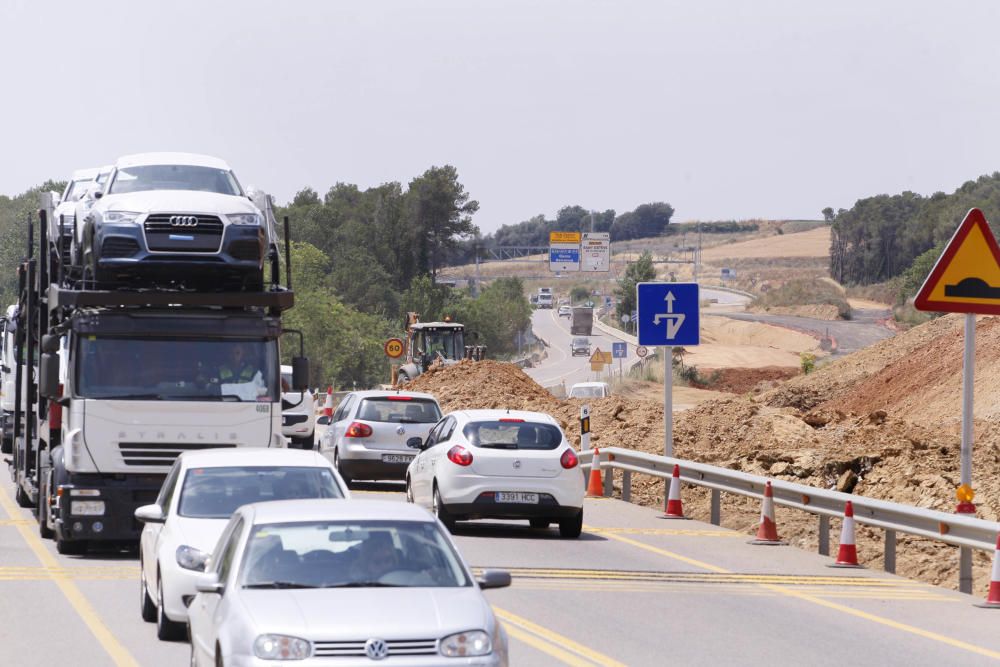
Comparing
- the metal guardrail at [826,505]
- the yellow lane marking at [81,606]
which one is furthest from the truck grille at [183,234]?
the metal guardrail at [826,505]

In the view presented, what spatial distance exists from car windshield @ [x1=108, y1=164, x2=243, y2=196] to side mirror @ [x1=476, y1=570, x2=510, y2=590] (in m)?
11.7

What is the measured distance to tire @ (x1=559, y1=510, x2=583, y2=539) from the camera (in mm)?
20703

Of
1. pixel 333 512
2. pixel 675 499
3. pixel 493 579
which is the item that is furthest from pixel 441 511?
pixel 493 579

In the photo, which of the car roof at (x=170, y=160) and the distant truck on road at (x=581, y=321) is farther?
the distant truck on road at (x=581, y=321)

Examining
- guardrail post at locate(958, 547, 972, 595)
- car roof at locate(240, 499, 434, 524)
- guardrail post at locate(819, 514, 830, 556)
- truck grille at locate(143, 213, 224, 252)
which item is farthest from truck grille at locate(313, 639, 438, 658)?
guardrail post at locate(819, 514, 830, 556)

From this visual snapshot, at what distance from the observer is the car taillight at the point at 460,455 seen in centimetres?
2052

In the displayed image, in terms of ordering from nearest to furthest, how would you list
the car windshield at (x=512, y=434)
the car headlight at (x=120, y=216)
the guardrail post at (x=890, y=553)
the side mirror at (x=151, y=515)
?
the side mirror at (x=151, y=515) < the guardrail post at (x=890, y=553) < the car headlight at (x=120, y=216) < the car windshield at (x=512, y=434)

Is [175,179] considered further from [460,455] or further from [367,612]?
[367,612]

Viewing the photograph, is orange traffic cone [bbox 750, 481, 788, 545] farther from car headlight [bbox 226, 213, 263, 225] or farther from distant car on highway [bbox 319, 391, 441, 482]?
distant car on highway [bbox 319, 391, 441, 482]

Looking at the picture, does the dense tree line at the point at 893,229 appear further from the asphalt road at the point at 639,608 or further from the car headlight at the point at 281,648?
the car headlight at the point at 281,648

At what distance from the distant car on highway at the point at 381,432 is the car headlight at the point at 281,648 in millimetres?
19334

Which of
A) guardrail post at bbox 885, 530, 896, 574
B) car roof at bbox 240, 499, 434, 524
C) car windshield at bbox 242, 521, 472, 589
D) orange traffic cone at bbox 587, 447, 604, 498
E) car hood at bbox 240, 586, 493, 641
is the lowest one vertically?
orange traffic cone at bbox 587, 447, 604, 498

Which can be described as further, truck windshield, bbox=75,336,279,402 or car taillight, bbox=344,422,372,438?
car taillight, bbox=344,422,372,438

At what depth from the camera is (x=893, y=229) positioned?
180m
